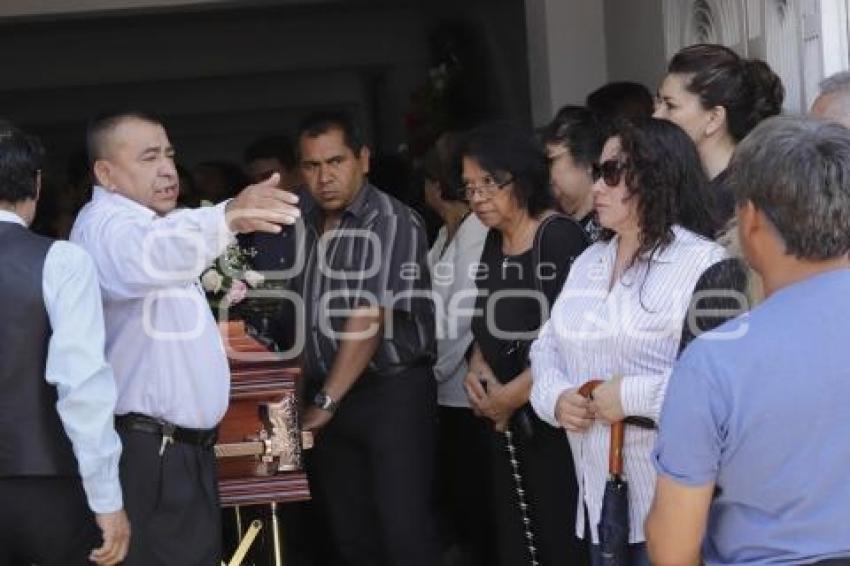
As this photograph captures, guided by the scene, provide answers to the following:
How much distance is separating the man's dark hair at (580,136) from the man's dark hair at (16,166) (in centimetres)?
167

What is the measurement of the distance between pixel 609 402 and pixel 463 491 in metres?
2.14

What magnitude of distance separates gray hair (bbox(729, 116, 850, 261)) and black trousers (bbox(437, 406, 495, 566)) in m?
2.91

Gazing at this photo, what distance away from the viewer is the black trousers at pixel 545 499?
4137 mm

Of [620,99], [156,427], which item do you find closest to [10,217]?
[156,427]

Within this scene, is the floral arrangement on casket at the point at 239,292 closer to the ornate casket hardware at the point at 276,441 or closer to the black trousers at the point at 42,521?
the ornate casket hardware at the point at 276,441

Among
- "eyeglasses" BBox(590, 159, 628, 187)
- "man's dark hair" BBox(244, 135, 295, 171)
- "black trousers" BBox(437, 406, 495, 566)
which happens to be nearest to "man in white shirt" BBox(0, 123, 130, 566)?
"eyeglasses" BBox(590, 159, 628, 187)

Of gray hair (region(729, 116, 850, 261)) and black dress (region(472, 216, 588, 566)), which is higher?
gray hair (region(729, 116, 850, 261))

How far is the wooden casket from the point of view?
4219 mm

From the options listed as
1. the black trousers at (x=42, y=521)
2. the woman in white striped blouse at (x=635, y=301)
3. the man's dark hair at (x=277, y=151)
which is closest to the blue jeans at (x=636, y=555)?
the woman in white striped blouse at (x=635, y=301)

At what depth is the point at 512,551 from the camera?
4312 mm

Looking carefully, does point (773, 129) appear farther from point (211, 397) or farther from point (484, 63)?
point (484, 63)

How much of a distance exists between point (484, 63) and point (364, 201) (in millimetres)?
3232

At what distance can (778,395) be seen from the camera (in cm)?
233

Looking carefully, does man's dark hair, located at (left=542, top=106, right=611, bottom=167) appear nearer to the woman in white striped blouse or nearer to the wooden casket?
the woman in white striped blouse
